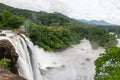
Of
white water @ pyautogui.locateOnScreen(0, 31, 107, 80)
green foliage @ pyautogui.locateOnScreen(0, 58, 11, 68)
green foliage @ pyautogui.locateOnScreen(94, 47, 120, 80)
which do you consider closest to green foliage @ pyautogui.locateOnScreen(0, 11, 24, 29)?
white water @ pyautogui.locateOnScreen(0, 31, 107, 80)

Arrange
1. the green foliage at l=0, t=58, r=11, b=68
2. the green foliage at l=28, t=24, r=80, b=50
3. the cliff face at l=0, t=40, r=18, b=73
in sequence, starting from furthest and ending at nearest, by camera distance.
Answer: the green foliage at l=28, t=24, r=80, b=50 → the cliff face at l=0, t=40, r=18, b=73 → the green foliage at l=0, t=58, r=11, b=68

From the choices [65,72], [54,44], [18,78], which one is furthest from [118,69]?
[54,44]

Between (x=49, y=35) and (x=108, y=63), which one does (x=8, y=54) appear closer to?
(x=108, y=63)

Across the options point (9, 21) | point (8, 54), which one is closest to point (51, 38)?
point (9, 21)

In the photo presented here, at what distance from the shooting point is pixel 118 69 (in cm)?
1684

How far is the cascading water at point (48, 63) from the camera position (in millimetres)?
30250

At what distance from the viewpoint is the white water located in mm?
30250

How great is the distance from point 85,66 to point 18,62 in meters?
25.7

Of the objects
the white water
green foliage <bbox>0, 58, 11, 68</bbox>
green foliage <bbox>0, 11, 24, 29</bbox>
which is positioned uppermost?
green foliage <bbox>0, 11, 24, 29</bbox>

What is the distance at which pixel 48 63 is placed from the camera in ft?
174

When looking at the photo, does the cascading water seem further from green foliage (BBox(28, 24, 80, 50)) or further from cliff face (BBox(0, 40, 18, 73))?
cliff face (BBox(0, 40, 18, 73))

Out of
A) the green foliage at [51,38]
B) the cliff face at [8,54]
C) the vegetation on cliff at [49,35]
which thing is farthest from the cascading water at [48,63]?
the vegetation on cliff at [49,35]

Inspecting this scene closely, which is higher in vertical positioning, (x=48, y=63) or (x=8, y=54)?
(x=8, y=54)

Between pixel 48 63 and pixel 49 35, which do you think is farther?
pixel 49 35
